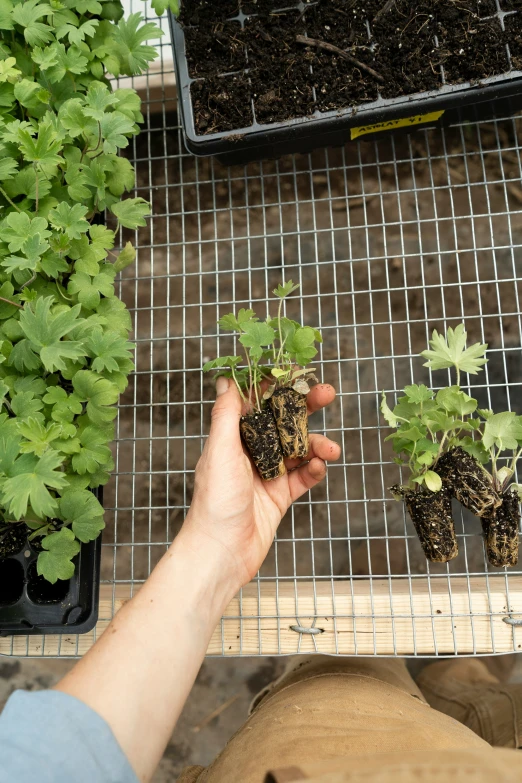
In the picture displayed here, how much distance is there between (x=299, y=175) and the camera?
1716 millimetres

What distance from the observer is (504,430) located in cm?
125

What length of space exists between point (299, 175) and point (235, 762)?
4.89 ft

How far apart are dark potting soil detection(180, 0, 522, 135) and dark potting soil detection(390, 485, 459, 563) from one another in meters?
0.91

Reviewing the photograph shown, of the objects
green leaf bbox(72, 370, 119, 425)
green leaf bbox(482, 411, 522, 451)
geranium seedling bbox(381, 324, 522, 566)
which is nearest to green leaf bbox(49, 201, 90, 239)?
green leaf bbox(72, 370, 119, 425)

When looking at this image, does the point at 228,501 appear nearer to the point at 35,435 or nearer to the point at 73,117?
the point at 35,435

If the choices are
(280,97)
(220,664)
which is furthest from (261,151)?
(220,664)

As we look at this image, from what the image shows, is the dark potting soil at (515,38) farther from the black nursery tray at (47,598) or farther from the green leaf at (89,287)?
the black nursery tray at (47,598)

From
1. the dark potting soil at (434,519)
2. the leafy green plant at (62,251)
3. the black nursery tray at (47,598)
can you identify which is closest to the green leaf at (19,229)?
the leafy green plant at (62,251)

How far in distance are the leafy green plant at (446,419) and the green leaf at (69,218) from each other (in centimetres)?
73

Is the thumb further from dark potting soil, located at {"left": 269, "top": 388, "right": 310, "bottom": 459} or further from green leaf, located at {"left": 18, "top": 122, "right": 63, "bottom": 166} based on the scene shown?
green leaf, located at {"left": 18, "top": 122, "right": 63, "bottom": 166}

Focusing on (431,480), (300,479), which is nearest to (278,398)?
(300,479)

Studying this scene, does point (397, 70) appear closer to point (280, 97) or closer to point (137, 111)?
point (280, 97)

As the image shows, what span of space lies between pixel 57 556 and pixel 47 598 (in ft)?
0.56

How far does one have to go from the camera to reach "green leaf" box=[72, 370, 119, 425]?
1178 millimetres
